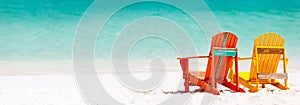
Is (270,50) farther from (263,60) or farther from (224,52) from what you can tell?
→ (224,52)

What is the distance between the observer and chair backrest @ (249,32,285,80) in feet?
21.8

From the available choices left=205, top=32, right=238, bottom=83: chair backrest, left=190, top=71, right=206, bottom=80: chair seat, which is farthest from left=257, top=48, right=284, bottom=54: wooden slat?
left=190, top=71, right=206, bottom=80: chair seat

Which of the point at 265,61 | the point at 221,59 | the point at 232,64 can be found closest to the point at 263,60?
the point at 265,61

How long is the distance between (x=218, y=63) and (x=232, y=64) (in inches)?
26.3

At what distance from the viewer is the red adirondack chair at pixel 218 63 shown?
A: 6.04 metres

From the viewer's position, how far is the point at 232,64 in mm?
6762

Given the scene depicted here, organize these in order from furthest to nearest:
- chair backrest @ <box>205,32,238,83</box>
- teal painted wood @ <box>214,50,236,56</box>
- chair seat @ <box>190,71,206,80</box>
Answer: chair seat @ <box>190,71,206,80</box>, chair backrest @ <box>205,32,238,83</box>, teal painted wood @ <box>214,50,236,56</box>

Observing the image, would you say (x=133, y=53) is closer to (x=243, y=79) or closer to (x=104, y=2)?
(x=104, y=2)

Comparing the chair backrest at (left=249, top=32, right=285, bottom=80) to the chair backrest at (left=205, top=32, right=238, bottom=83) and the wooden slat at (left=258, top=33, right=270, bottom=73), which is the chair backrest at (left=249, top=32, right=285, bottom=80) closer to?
the wooden slat at (left=258, top=33, right=270, bottom=73)

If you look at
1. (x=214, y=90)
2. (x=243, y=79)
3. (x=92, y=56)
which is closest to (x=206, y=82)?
(x=214, y=90)

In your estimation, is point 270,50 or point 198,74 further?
point 198,74

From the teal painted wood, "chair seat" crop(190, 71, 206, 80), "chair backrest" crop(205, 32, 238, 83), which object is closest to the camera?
the teal painted wood

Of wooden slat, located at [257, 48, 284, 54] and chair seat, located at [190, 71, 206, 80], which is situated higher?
wooden slat, located at [257, 48, 284, 54]

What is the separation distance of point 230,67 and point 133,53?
13620mm
